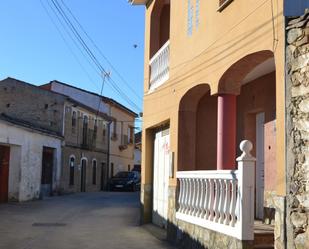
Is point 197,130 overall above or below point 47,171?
above

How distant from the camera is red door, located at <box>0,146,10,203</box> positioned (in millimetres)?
25016

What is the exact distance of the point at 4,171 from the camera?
2528 cm

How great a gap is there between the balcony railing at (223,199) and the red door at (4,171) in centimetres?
1614

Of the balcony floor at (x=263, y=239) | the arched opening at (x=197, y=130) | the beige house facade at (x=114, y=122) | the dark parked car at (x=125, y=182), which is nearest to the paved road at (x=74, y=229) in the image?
the arched opening at (x=197, y=130)

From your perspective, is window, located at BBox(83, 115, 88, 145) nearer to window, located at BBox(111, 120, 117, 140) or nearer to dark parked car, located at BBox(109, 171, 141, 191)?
dark parked car, located at BBox(109, 171, 141, 191)

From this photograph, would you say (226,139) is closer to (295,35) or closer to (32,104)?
(295,35)

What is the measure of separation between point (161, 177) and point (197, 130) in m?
2.26

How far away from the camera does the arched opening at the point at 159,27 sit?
15133 millimetres

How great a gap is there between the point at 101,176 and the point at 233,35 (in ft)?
115

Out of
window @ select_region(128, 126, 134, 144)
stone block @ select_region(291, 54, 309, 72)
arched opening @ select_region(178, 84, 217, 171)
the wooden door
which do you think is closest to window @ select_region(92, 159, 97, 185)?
the wooden door

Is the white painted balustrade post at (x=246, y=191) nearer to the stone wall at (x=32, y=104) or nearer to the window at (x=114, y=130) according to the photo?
the stone wall at (x=32, y=104)

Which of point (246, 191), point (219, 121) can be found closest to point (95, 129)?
point (219, 121)

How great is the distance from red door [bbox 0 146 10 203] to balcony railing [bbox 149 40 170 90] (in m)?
12.4

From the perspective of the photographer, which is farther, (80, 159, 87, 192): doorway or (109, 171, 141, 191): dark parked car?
(109, 171, 141, 191): dark parked car
